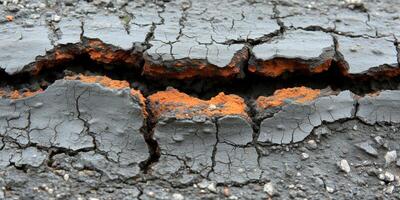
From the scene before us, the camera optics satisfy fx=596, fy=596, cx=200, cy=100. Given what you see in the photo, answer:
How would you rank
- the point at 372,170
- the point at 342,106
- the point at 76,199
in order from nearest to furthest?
the point at 76,199 < the point at 372,170 < the point at 342,106

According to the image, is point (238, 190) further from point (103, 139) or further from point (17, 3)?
point (17, 3)

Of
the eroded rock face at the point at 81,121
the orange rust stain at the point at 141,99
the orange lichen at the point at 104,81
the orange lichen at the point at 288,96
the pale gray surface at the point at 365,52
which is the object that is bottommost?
the eroded rock face at the point at 81,121

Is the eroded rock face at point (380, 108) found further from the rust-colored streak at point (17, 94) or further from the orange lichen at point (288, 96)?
the rust-colored streak at point (17, 94)

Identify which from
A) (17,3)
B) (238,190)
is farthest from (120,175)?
(17,3)

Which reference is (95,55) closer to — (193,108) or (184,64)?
(184,64)

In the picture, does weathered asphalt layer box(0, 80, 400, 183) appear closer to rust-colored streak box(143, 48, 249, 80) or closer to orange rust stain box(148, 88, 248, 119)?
orange rust stain box(148, 88, 248, 119)

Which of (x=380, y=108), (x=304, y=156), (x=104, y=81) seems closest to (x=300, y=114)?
(x=304, y=156)

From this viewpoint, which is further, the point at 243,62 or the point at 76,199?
the point at 243,62

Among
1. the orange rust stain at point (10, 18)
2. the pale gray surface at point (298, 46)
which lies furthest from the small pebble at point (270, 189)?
the orange rust stain at point (10, 18)
